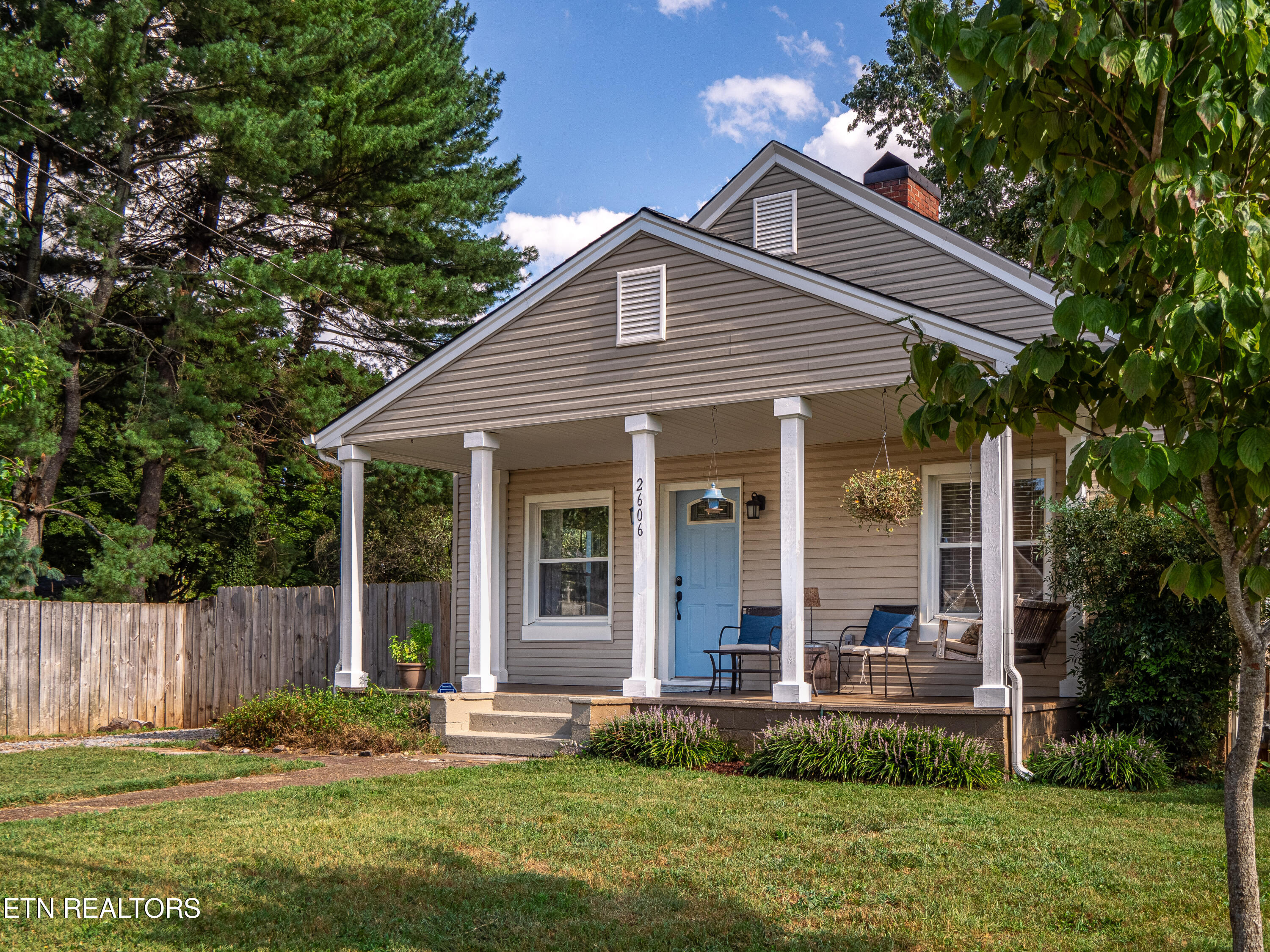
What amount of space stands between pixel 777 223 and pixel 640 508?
4531 millimetres

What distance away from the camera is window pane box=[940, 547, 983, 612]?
10406 millimetres

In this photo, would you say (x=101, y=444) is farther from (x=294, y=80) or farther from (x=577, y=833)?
(x=577, y=833)

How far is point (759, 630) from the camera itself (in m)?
10.6

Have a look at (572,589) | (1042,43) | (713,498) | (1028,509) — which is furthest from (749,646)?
(1042,43)

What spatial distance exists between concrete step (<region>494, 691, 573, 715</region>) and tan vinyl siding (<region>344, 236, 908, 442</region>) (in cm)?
272

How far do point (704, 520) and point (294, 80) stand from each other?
419 inches

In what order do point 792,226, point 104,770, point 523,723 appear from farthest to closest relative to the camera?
1. point 792,226
2. point 523,723
3. point 104,770

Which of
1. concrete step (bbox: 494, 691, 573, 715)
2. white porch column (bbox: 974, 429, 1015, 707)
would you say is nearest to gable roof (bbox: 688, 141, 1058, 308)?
white porch column (bbox: 974, 429, 1015, 707)

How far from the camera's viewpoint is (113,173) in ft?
55.2

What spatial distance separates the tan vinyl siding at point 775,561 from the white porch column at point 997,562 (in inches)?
62.4

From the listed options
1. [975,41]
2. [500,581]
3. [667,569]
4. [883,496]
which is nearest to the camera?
[975,41]

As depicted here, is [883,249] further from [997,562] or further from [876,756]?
[876,756]

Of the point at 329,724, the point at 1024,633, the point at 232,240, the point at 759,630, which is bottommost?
the point at 329,724

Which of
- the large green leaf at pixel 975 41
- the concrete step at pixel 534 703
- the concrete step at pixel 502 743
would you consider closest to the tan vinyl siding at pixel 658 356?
the concrete step at pixel 534 703
